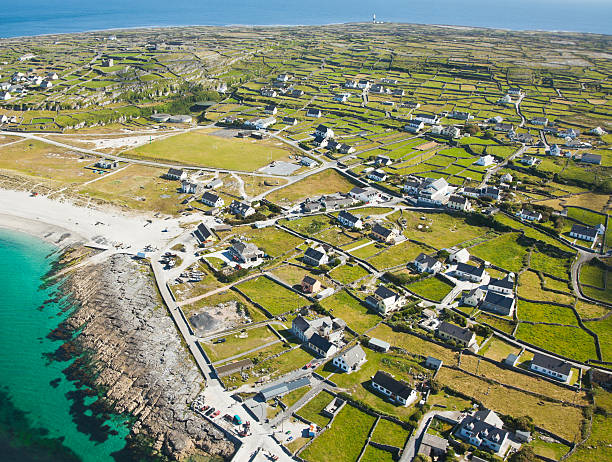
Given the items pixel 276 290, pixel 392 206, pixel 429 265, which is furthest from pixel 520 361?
pixel 392 206

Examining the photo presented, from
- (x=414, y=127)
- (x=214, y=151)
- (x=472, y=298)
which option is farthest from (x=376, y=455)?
(x=414, y=127)

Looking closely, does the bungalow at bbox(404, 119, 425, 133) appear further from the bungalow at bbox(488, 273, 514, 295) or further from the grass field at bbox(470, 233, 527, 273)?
the bungalow at bbox(488, 273, 514, 295)

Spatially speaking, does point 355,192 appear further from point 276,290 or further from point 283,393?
point 283,393

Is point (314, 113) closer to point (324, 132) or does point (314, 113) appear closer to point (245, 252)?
point (324, 132)

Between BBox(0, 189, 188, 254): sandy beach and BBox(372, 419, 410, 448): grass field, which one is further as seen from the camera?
BBox(0, 189, 188, 254): sandy beach

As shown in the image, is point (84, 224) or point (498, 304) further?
point (84, 224)

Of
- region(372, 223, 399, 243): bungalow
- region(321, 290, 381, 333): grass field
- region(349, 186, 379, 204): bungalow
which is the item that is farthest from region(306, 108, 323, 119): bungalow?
region(321, 290, 381, 333): grass field

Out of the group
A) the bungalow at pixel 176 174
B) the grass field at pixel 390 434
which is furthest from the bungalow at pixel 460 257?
the bungalow at pixel 176 174
